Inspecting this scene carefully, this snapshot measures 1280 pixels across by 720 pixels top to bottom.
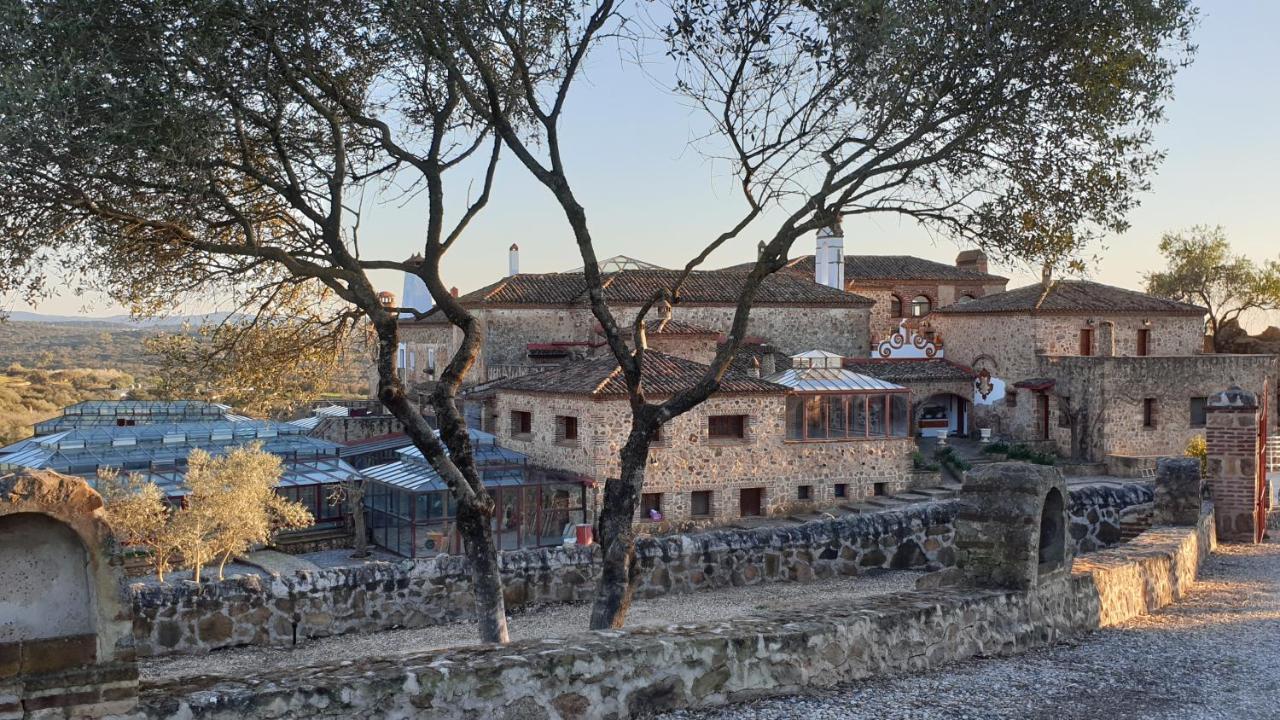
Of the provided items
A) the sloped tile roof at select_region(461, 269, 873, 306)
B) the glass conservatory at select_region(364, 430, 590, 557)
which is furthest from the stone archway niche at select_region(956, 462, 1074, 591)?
the sloped tile roof at select_region(461, 269, 873, 306)

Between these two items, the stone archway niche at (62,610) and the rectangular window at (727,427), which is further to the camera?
the rectangular window at (727,427)

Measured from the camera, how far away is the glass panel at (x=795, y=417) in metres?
27.2

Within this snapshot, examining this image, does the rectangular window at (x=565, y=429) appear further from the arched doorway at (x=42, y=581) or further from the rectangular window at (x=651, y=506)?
the arched doorway at (x=42, y=581)

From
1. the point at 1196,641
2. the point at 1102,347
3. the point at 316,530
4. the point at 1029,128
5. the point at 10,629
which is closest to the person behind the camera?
the point at 10,629

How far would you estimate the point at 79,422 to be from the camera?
30656 mm

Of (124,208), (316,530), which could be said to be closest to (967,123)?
(124,208)

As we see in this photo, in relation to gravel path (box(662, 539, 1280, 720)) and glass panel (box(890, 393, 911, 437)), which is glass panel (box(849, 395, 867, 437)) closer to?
glass panel (box(890, 393, 911, 437))

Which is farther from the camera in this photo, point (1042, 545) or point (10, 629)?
point (1042, 545)

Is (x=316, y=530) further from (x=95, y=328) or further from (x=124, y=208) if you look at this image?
(x=95, y=328)

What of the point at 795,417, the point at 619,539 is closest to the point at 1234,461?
the point at 619,539

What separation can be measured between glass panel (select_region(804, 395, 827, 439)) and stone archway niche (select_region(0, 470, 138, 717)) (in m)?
23.1

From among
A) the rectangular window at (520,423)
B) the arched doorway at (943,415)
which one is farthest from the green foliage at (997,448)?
the rectangular window at (520,423)

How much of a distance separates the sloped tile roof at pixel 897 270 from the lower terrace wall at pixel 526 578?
33.0m

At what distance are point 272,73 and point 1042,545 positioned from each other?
8.04 meters
